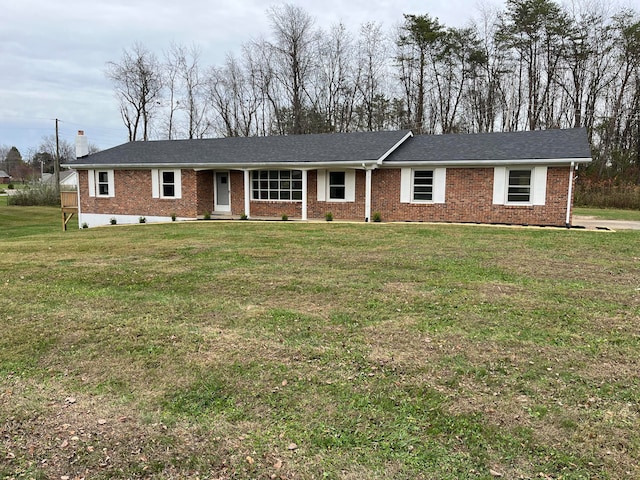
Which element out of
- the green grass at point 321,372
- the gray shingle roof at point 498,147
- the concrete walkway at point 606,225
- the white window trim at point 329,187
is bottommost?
the green grass at point 321,372

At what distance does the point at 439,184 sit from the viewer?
653 inches

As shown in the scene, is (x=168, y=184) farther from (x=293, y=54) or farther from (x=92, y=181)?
(x=293, y=54)

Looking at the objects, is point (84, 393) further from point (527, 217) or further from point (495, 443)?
point (527, 217)

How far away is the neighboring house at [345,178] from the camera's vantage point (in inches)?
617

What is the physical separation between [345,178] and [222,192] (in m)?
5.73

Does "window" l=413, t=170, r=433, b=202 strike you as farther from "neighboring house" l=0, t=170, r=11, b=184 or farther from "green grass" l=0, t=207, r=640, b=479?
"neighboring house" l=0, t=170, r=11, b=184

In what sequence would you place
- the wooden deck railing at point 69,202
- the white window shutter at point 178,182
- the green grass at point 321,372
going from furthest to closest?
the wooden deck railing at point 69,202, the white window shutter at point 178,182, the green grass at point 321,372

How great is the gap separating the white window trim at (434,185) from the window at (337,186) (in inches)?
89.8

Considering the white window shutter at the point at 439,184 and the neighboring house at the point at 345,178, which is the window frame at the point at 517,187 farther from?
the white window shutter at the point at 439,184

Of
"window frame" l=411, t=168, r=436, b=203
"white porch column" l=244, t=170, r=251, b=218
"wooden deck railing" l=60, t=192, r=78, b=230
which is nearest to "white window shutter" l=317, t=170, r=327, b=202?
"white porch column" l=244, t=170, r=251, b=218

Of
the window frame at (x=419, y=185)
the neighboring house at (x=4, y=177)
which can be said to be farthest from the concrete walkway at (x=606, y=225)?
the neighboring house at (x=4, y=177)

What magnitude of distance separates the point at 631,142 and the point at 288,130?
23848mm

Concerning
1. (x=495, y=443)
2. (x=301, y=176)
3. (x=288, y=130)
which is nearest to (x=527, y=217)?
(x=301, y=176)

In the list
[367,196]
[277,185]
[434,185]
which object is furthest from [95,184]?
[434,185]
